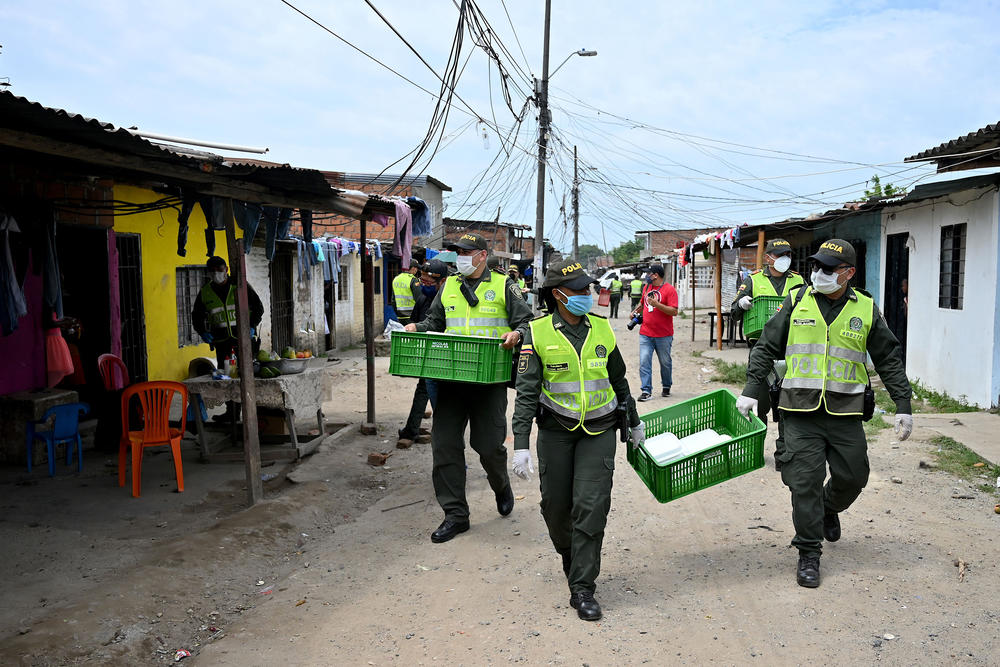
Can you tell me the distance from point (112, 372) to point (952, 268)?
35.0ft

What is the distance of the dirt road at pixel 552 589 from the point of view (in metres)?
3.75

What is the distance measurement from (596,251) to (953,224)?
347 ft

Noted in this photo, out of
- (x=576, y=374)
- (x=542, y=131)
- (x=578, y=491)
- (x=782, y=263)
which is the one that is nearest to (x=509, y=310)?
(x=576, y=374)

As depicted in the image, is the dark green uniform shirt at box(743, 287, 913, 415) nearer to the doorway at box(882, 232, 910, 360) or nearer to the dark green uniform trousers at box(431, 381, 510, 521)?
the dark green uniform trousers at box(431, 381, 510, 521)

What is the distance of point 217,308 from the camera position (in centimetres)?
809

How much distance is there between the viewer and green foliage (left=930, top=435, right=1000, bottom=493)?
6.50 meters

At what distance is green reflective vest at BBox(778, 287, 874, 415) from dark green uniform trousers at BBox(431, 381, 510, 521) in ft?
6.39

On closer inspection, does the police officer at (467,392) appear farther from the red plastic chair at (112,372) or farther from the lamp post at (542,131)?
the lamp post at (542,131)

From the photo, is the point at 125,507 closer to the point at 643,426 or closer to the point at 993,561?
the point at 643,426

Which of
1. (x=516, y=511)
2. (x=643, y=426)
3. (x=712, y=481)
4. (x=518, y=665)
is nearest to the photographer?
(x=518, y=665)

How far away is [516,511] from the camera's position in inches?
238

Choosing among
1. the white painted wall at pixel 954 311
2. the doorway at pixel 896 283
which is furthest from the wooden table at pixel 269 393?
the doorway at pixel 896 283

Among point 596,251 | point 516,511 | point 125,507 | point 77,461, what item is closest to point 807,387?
point 516,511

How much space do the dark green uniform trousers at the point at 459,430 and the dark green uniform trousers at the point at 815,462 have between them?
193cm
